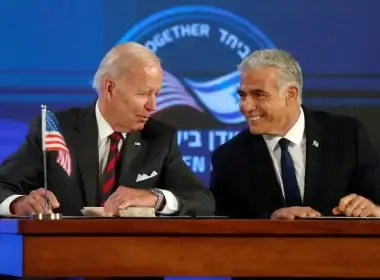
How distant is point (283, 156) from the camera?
12.2ft

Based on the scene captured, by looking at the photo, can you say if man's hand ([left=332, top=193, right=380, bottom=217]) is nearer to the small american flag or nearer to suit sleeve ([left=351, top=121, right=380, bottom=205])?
suit sleeve ([left=351, top=121, right=380, bottom=205])

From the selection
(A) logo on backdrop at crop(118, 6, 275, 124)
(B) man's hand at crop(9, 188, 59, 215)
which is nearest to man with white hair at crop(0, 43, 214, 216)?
(B) man's hand at crop(9, 188, 59, 215)

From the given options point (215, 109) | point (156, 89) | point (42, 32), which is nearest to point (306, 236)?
point (156, 89)

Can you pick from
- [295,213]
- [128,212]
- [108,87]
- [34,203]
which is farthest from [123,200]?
[108,87]

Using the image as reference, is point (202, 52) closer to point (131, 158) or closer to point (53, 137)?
point (131, 158)

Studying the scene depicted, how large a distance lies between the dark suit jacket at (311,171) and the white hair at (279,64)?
16 cm

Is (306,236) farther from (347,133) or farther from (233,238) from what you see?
(347,133)

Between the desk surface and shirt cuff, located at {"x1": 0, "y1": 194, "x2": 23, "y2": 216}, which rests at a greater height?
shirt cuff, located at {"x1": 0, "y1": 194, "x2": 23, "y2": 216}

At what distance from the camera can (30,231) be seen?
2576 millimetres

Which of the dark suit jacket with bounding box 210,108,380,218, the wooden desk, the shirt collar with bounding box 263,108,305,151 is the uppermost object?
the shirt collar with bounding box 263,108,305,151

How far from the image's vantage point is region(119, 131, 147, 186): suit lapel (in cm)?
356

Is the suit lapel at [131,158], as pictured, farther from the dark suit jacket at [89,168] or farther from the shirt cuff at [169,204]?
the shirt cuff at [169,204]

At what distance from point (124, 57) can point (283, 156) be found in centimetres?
68

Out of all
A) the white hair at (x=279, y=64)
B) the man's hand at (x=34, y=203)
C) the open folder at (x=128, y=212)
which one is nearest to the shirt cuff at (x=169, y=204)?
the open folder at (x=128, y=212)
